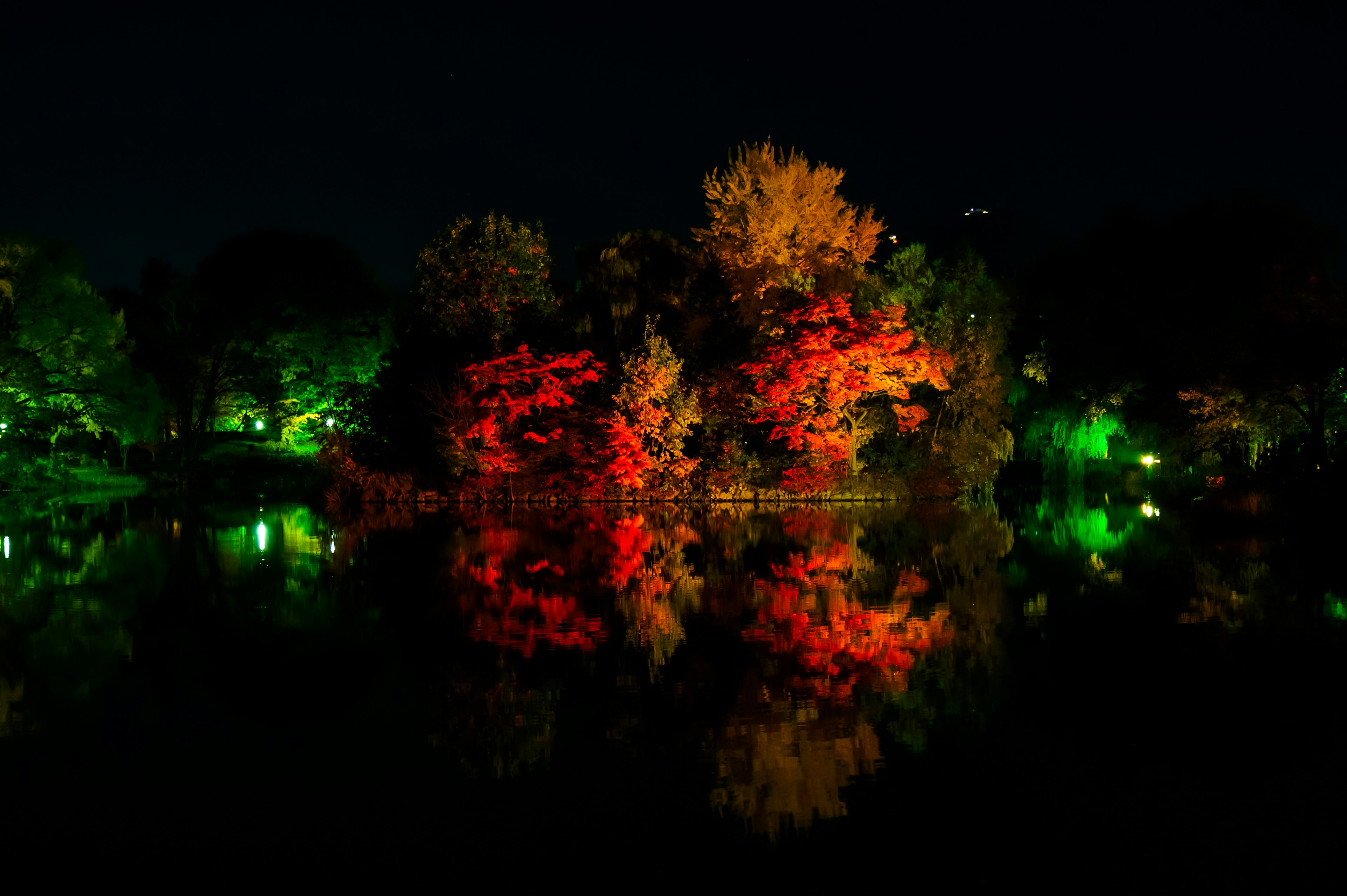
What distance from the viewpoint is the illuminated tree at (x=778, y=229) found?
31188mm

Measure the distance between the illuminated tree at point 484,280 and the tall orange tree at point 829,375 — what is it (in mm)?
7019

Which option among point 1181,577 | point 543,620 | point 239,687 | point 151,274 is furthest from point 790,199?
point 151,274

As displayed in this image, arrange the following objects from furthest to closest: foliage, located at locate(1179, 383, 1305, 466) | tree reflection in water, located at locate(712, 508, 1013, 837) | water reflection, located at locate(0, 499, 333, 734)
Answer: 1. foliage, located at locate(1179, 383, 1305, 466)
2. water reflection, located at locate(0, 499, 333, 734)
3. tree reflection in water, located at locate(712, 508, 1013, 837)

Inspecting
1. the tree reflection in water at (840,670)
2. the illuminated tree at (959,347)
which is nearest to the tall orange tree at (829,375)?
the illuminated tree at (959,347)

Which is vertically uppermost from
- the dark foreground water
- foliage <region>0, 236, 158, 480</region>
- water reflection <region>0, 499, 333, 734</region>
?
foliage <region>0, 236, 158, 480</region>

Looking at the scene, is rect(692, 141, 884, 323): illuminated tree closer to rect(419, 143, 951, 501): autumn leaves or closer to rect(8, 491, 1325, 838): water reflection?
rect(419, 143, 951, 501): autumn leaves

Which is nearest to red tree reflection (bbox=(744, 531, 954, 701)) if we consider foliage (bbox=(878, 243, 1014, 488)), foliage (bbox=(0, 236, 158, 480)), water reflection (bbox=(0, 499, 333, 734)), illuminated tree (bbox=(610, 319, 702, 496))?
water reflection (bbox=(0, 499, 333, 734))

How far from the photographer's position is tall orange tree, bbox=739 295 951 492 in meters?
29.8

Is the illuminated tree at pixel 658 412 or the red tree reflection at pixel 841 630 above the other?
the illuminated tree at pixel 658 412

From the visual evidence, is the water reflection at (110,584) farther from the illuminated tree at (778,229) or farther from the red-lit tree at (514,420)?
the illuminated tree at (778,229)

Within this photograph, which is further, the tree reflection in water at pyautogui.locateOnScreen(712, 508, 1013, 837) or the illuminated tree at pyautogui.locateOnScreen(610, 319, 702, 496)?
the illuminated tree at pyautogui.locateOnScreen(610, 319, 702, 496)

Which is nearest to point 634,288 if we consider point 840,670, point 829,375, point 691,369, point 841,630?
point 691,369

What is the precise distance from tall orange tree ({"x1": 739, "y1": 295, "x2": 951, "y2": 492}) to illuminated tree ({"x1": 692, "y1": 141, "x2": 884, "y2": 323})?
1.58m

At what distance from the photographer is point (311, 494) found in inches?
1283
